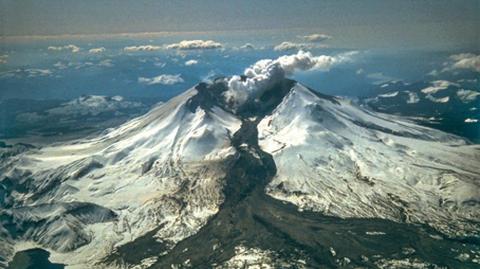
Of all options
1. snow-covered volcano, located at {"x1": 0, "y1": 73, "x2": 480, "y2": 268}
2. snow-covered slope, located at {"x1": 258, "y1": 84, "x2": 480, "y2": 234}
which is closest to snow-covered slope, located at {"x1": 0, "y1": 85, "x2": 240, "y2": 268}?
snow-covered volcano, located at {"x1": 0, "y1": 73, "x2": 480, "y2": 268}

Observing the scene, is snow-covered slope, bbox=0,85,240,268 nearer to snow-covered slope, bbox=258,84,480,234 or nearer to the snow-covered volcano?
the snow-covered volcano

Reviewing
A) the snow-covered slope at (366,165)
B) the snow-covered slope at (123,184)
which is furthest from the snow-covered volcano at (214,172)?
the snow-covered slope at (366,165)

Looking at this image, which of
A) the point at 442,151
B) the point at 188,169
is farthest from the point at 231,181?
the point at 442,151

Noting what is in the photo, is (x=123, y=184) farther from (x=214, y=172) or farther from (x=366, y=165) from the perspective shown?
(x=366, y=165)

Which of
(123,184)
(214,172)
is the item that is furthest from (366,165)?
(123,184)

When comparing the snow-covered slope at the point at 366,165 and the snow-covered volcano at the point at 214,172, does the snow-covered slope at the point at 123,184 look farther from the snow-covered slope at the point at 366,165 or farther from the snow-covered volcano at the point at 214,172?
the snow-covered slope at the point at 366,165
